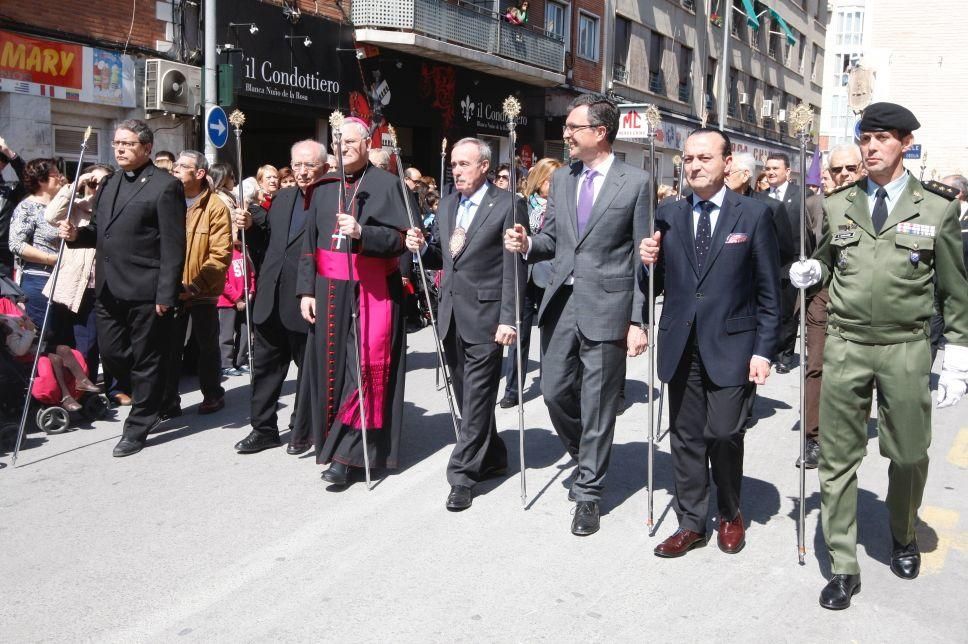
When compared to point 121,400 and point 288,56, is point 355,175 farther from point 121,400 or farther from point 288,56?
point 288,56

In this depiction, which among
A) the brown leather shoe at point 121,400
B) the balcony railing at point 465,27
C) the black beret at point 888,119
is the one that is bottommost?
the brown leather shoe at point 121,400

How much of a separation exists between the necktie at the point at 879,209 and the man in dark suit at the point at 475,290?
189 centimetres

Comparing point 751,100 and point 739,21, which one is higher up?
point 739,21

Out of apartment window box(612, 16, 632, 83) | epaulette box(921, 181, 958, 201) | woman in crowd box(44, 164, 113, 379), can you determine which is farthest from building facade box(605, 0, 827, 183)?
epaulette box(921, 181, 958, 201)

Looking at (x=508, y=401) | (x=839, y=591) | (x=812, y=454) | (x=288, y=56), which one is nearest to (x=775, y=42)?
(x=288, y=56)

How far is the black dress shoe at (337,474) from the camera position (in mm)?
5527

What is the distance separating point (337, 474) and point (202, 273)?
250cm

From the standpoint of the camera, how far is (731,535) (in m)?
4.64

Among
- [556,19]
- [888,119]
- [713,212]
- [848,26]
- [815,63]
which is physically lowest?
[713,212]

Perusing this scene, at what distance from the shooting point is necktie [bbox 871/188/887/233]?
4.14m

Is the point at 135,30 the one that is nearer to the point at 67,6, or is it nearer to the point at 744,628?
the point at 67,6

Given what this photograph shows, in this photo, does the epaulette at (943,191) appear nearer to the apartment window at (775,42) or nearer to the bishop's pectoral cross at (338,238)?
the bishop's pectoral cross at (338,238)

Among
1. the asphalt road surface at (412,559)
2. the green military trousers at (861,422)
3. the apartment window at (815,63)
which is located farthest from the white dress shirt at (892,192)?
the apartment window at (815,63)

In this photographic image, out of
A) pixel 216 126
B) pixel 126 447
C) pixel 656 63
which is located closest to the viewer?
pixel 126 447
